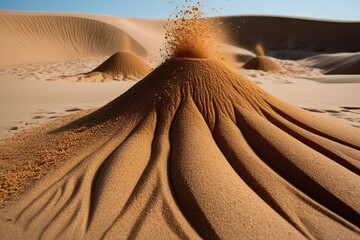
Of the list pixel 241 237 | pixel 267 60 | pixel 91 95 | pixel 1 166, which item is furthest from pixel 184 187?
pixel 267 60

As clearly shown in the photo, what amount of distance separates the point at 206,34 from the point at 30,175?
87.3 inches

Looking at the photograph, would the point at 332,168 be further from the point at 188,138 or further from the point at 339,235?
the point at 188,138

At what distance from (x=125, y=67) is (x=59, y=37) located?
17699 millimetres

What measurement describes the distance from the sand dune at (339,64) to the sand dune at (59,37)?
13464mm

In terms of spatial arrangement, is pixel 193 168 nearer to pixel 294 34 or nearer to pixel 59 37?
pixel 59 37

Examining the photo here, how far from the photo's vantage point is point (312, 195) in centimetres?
192

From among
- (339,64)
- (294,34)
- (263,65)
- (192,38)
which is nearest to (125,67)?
(263,65)

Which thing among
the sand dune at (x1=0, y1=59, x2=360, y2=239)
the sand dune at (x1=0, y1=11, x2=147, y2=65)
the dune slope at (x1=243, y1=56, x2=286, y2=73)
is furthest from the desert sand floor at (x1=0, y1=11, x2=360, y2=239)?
the sand dune at (x1=0, y1=11, x2=147, y2=65)

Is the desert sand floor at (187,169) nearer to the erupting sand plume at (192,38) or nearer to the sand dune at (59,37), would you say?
the erupting sand plume at (192,38)

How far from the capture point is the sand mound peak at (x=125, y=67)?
12922 mm

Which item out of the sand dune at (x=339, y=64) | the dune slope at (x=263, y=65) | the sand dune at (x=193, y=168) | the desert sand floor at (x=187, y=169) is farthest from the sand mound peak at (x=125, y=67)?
the sand dune at (x=339, y=64)

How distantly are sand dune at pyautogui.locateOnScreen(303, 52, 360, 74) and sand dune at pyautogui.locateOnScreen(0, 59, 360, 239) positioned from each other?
1640 centimetres

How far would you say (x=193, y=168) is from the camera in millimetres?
2051

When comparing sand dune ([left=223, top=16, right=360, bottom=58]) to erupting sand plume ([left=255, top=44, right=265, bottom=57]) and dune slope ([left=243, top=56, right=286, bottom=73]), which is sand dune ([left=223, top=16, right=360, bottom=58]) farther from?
dune slope ([left=243, top=56, right=286, bottom=73])
